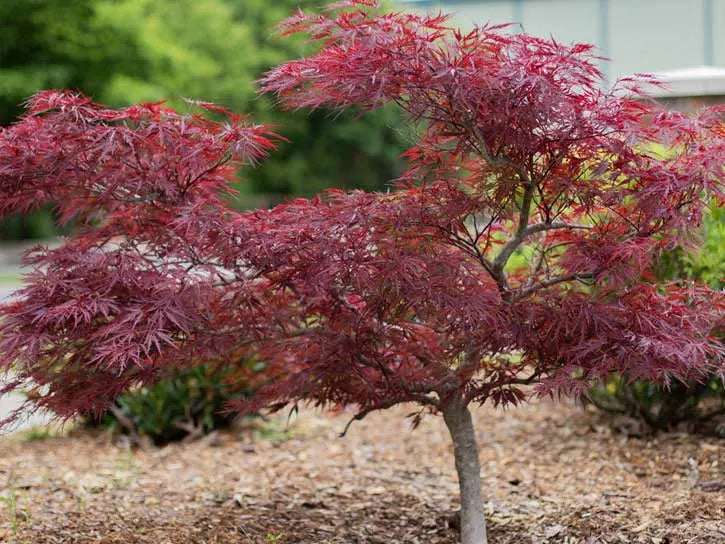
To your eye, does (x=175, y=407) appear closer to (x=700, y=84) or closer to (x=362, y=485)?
(x=362, y=485)

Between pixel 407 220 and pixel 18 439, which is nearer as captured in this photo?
pixel 407 220

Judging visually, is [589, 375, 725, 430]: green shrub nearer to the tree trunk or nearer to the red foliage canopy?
the tree trunk

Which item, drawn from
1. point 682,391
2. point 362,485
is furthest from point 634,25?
point 362,485

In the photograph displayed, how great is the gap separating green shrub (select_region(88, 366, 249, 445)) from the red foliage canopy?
2273 millimetres

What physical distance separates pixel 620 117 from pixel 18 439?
4.84 meters

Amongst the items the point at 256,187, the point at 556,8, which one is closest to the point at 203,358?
the point at 556,8

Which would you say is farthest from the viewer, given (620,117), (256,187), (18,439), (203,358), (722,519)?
(256,187)

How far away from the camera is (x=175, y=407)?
5.70m

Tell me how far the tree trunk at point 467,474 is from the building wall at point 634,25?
1734cm

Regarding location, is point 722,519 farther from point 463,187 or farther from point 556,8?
point 556,8

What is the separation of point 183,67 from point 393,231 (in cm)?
1894

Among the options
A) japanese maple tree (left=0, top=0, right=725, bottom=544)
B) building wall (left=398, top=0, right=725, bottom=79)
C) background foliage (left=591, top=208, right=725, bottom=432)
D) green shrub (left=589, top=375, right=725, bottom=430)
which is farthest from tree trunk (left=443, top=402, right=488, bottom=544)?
building wall (left=398, top=0, right=725, bottom=79)

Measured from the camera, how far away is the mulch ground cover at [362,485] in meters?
3.77

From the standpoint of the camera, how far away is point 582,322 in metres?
3.03
